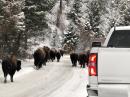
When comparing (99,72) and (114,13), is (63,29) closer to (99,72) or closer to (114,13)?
(114,13)

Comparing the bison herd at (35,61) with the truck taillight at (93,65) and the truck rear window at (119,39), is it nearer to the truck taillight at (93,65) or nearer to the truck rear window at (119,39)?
the truck rear window at (119,39)

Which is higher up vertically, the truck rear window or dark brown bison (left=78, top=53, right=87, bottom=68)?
the truck rear window

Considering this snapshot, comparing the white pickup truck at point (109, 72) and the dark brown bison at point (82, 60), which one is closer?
the white pickup truck at point (109, 72)

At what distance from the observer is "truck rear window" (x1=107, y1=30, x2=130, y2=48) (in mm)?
8453

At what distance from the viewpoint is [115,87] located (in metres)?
6.40

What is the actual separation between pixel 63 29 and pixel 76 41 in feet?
14.3

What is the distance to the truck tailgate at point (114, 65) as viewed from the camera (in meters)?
6.38

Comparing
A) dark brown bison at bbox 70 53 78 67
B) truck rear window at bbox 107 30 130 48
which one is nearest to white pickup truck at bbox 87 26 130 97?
truck rear window at bbox 107 30 130 48

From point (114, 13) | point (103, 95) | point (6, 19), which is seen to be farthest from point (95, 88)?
point (114, 13)

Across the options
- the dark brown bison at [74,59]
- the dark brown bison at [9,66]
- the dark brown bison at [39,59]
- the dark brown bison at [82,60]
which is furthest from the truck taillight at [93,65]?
the dark brown bison at [74,59]

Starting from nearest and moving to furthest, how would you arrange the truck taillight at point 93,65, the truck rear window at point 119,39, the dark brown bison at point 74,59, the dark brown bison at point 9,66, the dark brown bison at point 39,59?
1. the truck taillight at point 93,65
2. the truck rear window at point 119,39
3. the dark brown bison at point 9,66
4. the dark brown bison at point 39,59
5. the dark brown bison at point 74,59

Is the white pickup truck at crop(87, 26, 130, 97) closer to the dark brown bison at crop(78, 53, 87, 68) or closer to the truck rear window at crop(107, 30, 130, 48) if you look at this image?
the truck rear window at crop(107, 30, 130, 48)

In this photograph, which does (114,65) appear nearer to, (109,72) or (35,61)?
(109,72)

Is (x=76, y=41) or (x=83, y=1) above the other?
(x=83, y=1)
